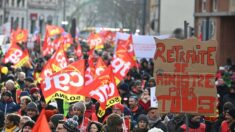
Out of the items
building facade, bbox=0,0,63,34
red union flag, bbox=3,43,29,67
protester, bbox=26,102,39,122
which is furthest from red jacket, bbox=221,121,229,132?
building facade, bbox=0,0,63,34

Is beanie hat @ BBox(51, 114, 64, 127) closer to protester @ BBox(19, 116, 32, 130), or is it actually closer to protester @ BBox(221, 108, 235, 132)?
protester @ BBox(19, 116, 32, 130)

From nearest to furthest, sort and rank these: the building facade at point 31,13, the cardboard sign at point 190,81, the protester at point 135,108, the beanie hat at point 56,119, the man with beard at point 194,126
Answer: the cardboard sign at point 190,81 → the beanie hat at point 56,119 → the man with beard at point 194,126 → the protester at point 135,108 → the building facade at point 31,13

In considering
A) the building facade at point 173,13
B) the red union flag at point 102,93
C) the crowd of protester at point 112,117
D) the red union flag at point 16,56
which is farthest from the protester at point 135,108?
the building facade at point 173,13

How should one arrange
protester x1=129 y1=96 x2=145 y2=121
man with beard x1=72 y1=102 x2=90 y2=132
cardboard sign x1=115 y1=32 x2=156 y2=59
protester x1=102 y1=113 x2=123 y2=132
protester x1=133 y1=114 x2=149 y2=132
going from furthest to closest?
1. cardboard sign x1=115 y1=32 x2=156 y2=59
2. protester x1=129 y1=96 x2=145 y2=121
3. man with beard x1=72 y1=102 x2=90 y2=132
4. protester x1=133 y1=114 x2=149 y2=132
5. protester x1=102 y1=113 x2=123 y2=132

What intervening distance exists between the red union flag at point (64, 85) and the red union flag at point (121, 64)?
477cm

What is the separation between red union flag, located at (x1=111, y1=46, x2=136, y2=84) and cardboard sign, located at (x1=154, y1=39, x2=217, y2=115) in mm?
9493

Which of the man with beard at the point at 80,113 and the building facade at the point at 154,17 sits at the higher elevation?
the man with beard at the point at 80,113

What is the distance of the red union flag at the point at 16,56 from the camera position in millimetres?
26750

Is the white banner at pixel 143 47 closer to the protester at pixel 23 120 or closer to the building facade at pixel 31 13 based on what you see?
the protester at pixel 23 120

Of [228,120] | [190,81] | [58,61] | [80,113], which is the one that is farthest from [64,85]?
[58,61]

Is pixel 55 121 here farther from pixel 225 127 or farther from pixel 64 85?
pixel 64 85

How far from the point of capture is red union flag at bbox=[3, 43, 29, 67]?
87.8 ft

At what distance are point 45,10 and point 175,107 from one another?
310 feet

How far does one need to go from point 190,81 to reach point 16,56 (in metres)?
16.1
